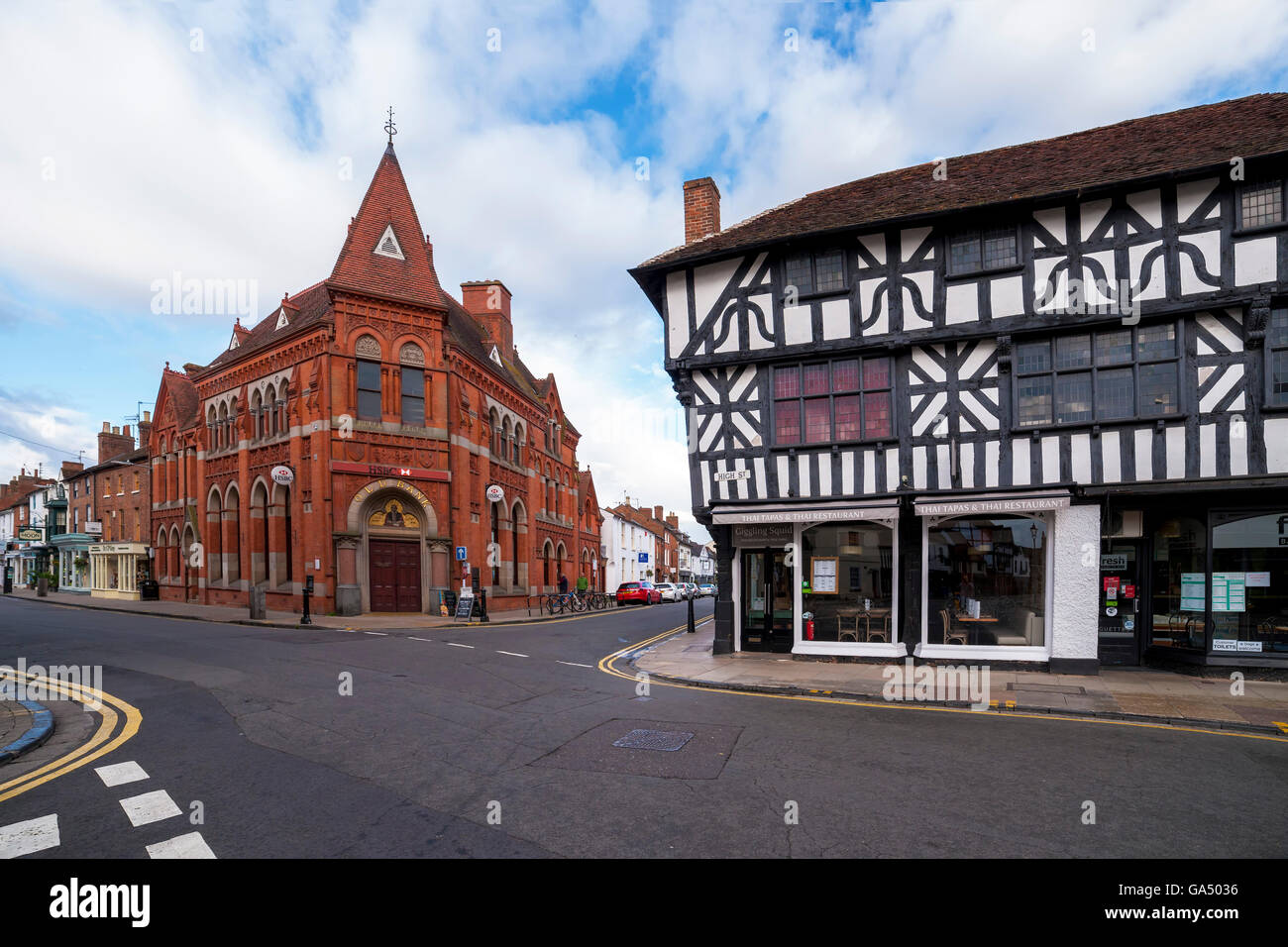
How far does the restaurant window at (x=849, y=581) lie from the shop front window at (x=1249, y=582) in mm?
5572

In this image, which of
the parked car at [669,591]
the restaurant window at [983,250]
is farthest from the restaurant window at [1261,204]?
the parked car at [669,591]

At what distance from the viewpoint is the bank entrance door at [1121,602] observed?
40.5ft

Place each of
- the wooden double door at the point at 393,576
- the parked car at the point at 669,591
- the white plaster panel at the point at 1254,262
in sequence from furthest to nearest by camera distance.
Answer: the parked car at the point at 669,591 → the wooden double door at the point at 393,576 → the white plaster panel at the point at 1254,262

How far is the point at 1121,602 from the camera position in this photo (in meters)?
12.5

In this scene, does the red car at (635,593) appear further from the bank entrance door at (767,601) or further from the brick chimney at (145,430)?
the brick chimney at (145,430)

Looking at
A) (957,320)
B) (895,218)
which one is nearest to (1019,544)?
(957,320)

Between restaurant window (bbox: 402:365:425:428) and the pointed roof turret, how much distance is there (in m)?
2.99

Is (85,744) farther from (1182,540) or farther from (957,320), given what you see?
(1182,540)

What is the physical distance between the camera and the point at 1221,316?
11250 millimetres

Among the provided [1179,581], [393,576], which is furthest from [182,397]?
[1179,581]

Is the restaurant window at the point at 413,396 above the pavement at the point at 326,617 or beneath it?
above

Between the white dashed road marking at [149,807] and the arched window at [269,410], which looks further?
the arched window at [269,410]

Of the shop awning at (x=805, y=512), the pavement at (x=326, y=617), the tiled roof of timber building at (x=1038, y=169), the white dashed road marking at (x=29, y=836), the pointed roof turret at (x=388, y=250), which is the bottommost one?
the pavement at (x=326, y=617)
